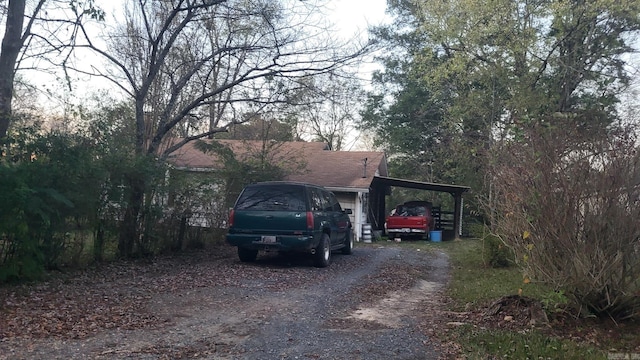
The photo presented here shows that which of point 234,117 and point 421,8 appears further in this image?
point 421,8

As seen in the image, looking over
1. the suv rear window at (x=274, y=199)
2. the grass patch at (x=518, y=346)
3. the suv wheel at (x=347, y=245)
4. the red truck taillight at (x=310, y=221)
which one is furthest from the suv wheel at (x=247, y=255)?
the grass patch at (x=518, y=346)

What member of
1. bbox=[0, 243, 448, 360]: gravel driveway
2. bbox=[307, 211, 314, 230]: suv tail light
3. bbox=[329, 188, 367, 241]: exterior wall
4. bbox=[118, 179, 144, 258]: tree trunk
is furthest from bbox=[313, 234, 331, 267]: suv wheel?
bbox=[329, 188, 367, 241]: exterior wall

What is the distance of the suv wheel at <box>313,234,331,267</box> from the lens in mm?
12102

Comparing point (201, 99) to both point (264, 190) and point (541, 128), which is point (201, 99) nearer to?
point (264, 190)

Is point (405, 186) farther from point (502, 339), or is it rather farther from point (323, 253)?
point (502, 339)

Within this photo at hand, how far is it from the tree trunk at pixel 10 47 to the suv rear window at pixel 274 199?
4.79 m

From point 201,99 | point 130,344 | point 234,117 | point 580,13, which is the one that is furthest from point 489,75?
point 130,344

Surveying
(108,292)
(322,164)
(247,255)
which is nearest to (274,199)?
→ (247,255)

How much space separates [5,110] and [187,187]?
4012mm

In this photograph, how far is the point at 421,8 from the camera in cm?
2638

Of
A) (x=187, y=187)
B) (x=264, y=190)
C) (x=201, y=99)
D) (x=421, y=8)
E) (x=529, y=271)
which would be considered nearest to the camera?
(x=529, y=271)

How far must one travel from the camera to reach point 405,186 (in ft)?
83.6

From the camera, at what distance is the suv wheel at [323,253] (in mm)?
12102

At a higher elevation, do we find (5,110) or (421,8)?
(421,8)
